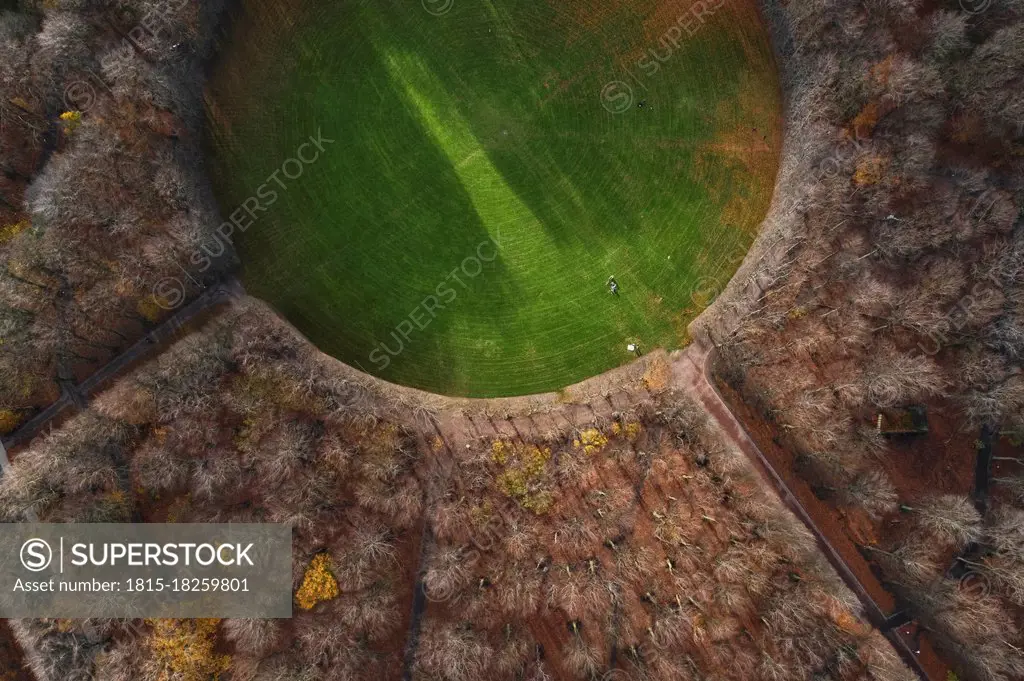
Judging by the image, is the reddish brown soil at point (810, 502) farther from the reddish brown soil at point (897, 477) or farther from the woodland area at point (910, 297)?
the woodland area at point (910, 297)

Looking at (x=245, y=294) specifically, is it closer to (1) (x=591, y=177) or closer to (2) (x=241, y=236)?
(2) (x=241, y=236)

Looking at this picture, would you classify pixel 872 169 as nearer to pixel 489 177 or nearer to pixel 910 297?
pixel 910 297

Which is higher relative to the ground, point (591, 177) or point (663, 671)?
point (591, 177)

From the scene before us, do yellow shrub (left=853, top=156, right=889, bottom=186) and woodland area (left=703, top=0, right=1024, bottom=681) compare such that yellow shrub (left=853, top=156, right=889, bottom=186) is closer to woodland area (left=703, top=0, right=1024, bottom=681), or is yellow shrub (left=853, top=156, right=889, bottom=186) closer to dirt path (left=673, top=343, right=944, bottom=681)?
woodland area (left=703, top=0, right=1024, bottom=681)

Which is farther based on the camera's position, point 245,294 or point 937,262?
point 245,294

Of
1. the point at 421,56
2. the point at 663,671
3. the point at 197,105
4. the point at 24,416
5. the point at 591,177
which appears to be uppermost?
the point at 197,105

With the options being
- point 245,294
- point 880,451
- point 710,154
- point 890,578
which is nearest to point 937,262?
point 880,451

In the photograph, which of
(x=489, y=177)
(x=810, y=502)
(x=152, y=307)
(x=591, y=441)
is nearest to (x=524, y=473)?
(x=591, y=441)

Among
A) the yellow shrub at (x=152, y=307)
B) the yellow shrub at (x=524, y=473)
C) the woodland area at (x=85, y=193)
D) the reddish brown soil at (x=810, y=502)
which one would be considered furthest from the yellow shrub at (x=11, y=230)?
the reddish brown soil at (x=810, y=502)
